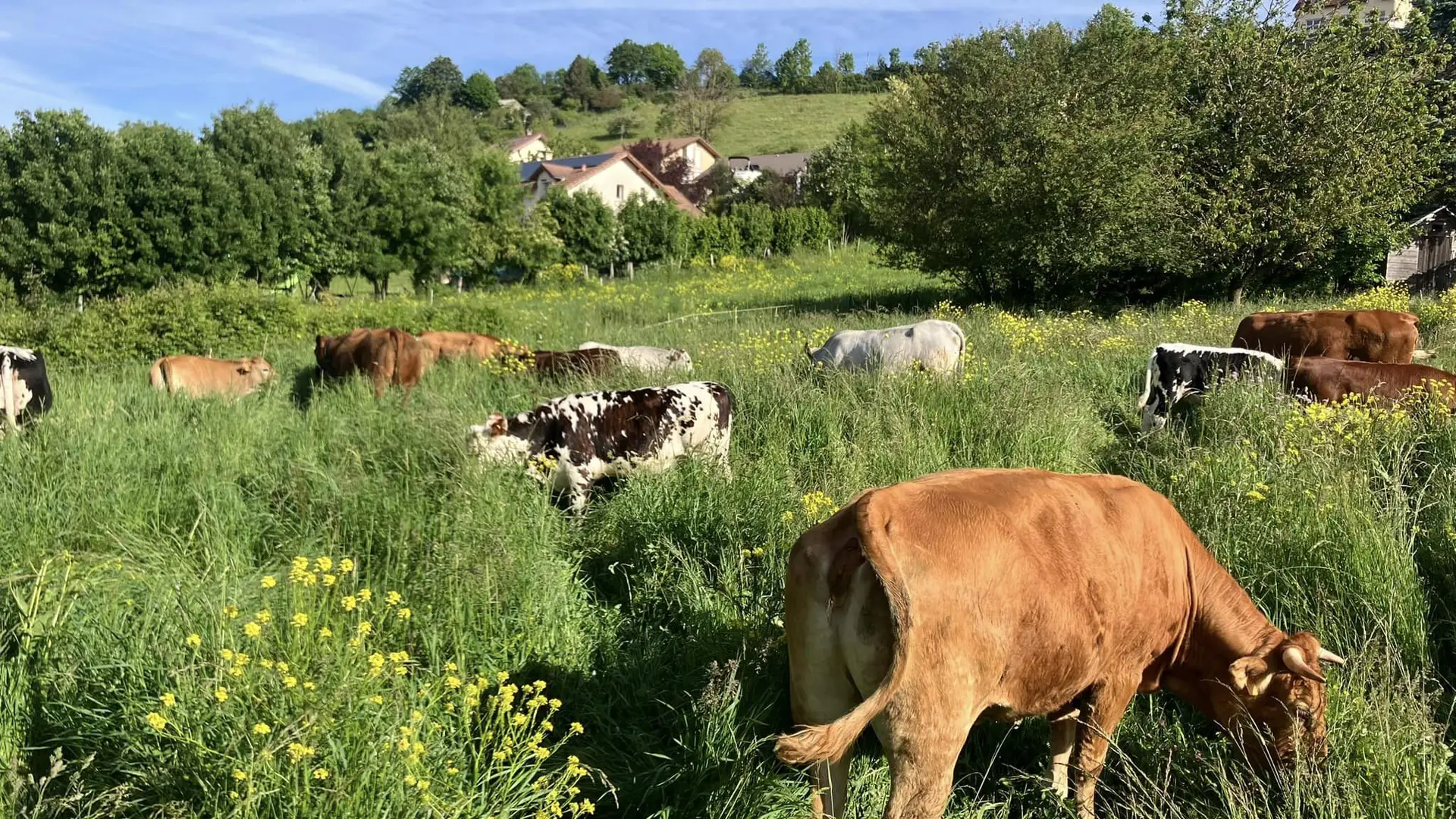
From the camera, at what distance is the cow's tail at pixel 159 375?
11.4m

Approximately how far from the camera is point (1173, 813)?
3.08 m

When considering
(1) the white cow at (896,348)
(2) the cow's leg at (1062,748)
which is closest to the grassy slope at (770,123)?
(1) the white cow at (896,348)

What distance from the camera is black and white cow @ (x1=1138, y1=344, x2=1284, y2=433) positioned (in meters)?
8.12

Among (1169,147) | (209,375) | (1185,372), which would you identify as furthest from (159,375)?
(1169,147)

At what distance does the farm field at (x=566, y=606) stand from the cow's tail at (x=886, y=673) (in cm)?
83

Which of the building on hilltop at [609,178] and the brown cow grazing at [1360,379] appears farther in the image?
the building on hilltop at [609,178]

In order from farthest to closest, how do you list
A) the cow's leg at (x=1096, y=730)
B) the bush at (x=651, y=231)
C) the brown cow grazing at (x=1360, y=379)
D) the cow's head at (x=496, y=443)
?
1. the bush at (x=651, y=231)
2. the brown cow grazing at (x=1360, y=379)
3. the cow's head at (x=496, y=443)
4. the cow's leg at (x=1096, y=730)

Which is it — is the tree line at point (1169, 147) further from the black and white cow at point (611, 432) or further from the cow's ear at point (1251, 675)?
the cow's ear at point (1251, 675)

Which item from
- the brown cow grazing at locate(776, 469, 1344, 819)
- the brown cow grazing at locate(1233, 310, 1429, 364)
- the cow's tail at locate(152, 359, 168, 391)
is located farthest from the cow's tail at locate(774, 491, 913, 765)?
the cow's tail at locate(152, 359, 168, 391)

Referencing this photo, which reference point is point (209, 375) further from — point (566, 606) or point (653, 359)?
point (566, 606)

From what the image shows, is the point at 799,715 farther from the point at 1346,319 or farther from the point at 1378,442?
the point at 1346,319

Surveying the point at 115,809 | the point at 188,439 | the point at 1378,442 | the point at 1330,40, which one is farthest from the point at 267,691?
the point at 1330,40

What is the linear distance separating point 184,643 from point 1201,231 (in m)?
19.5

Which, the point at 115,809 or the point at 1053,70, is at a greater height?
the point at 1053,70
